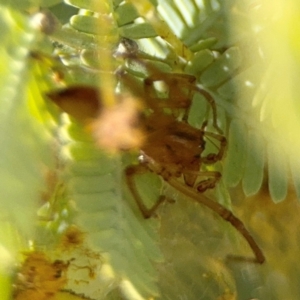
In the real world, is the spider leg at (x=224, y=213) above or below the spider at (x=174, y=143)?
below

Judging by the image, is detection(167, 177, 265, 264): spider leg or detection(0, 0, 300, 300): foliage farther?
detection(167, 177, 265, 264): spider leg

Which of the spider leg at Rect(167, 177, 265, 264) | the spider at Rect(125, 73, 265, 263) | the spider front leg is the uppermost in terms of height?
the spider at Rect(125, 73, 265, 263)

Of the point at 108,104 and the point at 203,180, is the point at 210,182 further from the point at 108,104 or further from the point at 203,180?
the point at 108,104

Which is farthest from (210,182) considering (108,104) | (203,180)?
(108,104)

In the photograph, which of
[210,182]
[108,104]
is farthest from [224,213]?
[108,104]

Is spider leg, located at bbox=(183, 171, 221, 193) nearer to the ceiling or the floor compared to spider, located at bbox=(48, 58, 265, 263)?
nearer to the floor

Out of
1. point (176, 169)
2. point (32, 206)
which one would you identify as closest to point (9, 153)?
point (32, 206)
